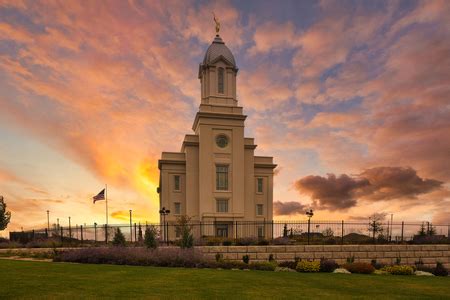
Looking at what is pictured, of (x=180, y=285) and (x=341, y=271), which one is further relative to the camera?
(x=341, y=271)

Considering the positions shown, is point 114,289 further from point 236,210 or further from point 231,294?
point 236,210

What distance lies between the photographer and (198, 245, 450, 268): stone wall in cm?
2728

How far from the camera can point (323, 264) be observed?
21234 mm

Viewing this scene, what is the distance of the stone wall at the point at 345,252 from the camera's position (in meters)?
27.3

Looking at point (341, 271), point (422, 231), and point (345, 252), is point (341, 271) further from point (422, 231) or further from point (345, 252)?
point (422, 231)

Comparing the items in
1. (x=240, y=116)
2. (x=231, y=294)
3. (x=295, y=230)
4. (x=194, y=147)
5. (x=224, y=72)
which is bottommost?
(x=295, y=230)

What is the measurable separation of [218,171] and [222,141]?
3956 millimetres

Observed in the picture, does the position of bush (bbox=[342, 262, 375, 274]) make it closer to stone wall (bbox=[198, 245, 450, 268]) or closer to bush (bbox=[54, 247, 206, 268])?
stone wall (bbox=[198, 245, 450, 268])

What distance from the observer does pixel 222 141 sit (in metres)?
49.6

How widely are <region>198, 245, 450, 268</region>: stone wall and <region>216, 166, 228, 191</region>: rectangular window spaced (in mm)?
21238

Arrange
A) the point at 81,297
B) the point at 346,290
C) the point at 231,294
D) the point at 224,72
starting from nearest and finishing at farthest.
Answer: the point at 81,297
the point at 231,294
the point at 346,290
the point at 224,72

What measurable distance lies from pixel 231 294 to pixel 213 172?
36632mm

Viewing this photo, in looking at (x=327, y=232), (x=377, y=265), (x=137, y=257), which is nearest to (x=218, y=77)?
(x=327, y=232)

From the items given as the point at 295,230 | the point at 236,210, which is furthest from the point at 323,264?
the point at 236,210
